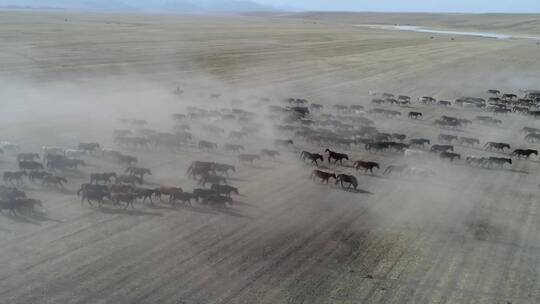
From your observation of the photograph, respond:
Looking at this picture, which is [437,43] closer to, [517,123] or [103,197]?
[517,123]

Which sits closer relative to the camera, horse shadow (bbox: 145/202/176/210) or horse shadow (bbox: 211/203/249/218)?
horse shadow (bbox: 211/203/249/218)

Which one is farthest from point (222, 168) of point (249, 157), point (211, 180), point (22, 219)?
point (22, 219)

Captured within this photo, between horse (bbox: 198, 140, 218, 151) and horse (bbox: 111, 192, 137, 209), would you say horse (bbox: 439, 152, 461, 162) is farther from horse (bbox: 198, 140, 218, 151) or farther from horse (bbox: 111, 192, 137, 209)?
horse (bbox: 111, 192, 137, 209)

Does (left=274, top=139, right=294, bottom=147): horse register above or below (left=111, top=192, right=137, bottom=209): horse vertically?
above

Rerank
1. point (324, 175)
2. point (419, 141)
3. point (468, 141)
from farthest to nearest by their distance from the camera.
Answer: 1. point (468, 141)
2. point (419, 141)
3. point (324, 175)

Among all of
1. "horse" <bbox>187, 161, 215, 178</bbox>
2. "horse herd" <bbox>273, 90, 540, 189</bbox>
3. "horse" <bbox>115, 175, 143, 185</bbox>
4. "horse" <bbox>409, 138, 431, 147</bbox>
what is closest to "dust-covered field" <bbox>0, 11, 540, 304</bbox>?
"horse herd" <bbox>273, 90, 540, 189</bbox>

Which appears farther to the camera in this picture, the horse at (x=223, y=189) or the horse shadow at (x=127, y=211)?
the horse at (x=223, y=189)

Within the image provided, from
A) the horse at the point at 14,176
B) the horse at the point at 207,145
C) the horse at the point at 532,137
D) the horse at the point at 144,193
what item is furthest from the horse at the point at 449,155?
the horse at the point at 14,176

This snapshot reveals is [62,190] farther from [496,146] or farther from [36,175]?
[496,146]

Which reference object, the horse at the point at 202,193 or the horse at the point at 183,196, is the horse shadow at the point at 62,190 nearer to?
the horse at the point at 183,196

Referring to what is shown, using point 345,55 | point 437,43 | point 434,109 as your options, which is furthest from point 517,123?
point 437,43
